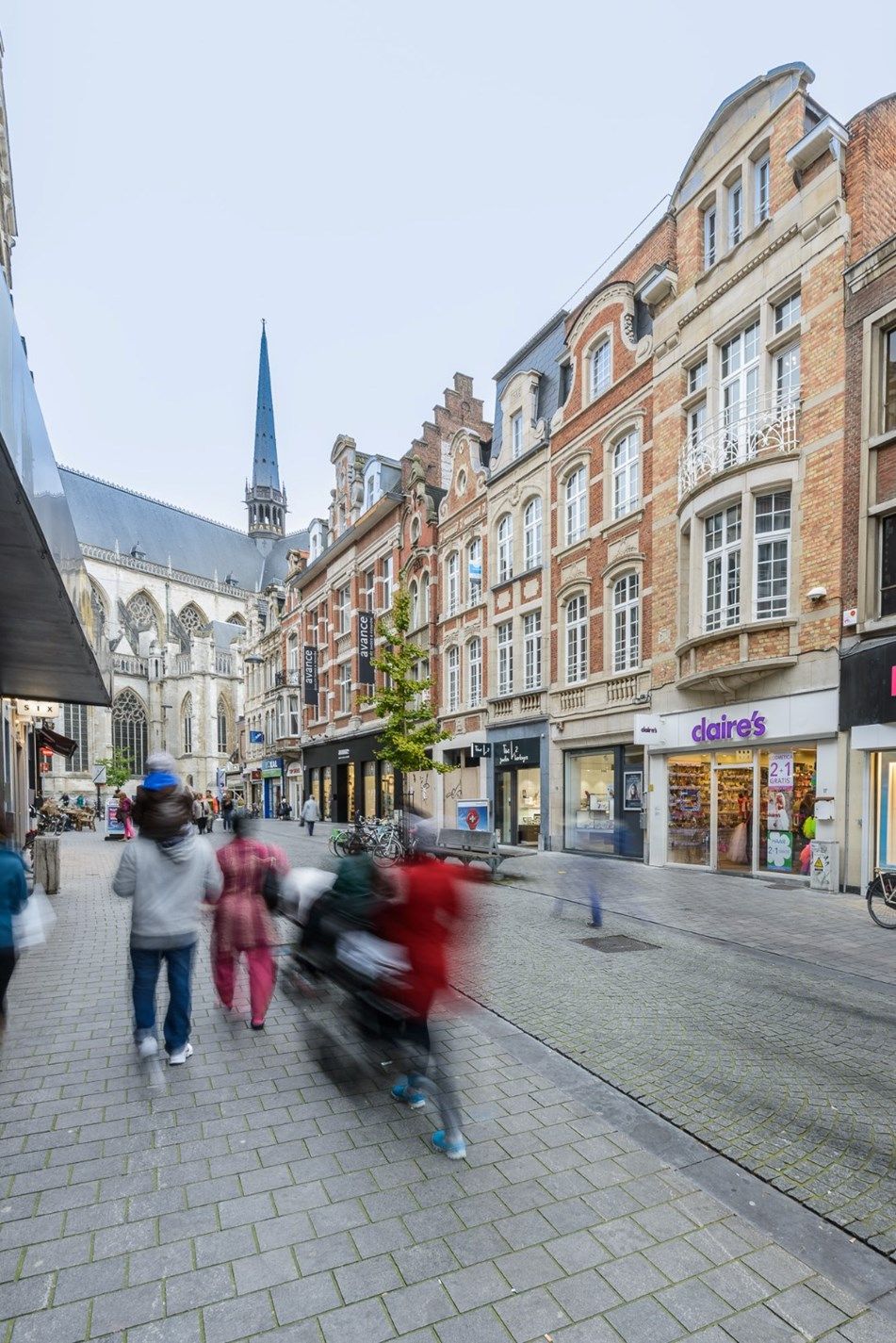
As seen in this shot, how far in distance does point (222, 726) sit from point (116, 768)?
13.0 meters

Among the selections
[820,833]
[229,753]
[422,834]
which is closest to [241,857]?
[422,834]

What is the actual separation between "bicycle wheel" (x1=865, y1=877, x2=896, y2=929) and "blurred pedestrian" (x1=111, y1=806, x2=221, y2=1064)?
340 inches

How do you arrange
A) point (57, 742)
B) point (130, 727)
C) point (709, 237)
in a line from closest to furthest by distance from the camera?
point (709, 237) → point (57, 742) → point (130, 727)

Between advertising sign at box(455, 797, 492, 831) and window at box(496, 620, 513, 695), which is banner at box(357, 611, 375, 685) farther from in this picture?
advertising sign at box(455, 797, 492, 831)

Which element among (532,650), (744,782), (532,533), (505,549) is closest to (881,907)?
(744,782)

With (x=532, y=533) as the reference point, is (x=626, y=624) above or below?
below

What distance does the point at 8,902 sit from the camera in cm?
416

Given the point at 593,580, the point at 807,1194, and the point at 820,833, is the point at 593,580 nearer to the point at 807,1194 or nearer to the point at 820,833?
the point at 820,833

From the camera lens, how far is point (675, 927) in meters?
8.75

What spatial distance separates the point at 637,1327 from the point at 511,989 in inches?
151

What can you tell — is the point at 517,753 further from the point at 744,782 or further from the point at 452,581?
the point at 744,782

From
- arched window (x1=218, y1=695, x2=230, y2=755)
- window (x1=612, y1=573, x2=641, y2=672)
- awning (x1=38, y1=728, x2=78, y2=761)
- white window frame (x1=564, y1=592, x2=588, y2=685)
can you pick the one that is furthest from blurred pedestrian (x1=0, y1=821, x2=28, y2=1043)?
arched window (x1=218, y1=695, x2=230, y2=755)

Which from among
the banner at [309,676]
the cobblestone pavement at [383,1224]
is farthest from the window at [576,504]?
the banner at [309,676]

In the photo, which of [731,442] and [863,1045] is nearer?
[863,1045]
